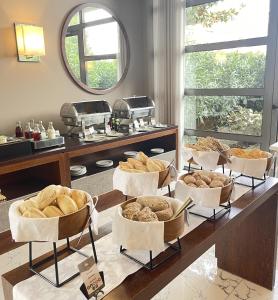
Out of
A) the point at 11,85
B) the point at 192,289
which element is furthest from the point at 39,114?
the point at 192,289

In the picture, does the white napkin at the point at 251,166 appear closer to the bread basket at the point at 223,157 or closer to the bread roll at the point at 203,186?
the bread basket at the point at 223,157

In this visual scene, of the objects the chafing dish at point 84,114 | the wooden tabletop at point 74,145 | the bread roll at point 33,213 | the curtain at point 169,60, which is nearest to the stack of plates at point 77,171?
the wooden tabletop at point 74,145

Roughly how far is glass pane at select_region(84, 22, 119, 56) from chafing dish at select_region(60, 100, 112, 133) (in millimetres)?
687

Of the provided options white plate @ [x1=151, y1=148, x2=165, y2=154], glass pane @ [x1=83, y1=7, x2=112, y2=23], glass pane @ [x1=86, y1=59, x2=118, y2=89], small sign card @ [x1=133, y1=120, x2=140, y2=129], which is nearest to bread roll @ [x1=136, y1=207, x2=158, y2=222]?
small sign card @ [x1=133, y1=120, x2=140, y2=129]

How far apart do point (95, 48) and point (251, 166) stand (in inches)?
103

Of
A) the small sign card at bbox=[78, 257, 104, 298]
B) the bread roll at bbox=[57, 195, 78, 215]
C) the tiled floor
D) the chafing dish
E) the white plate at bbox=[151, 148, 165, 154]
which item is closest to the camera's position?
the small sign card at bbox=[78, 257, 104, 298]

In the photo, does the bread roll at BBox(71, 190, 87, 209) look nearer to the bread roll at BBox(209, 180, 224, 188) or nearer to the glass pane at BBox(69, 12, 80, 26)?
the bread roll at BBox(209, 180, 224, 188)

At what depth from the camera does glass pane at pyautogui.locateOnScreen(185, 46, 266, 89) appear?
3.31 meters

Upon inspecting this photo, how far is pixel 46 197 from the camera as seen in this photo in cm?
92

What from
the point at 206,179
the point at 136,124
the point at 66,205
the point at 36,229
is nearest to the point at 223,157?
the point at 206,179

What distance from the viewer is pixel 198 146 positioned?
159cm

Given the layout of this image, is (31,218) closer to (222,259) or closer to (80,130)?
(222,259)

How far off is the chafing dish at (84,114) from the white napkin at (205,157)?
160 centimetres

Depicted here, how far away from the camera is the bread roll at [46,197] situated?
2.96 ft
